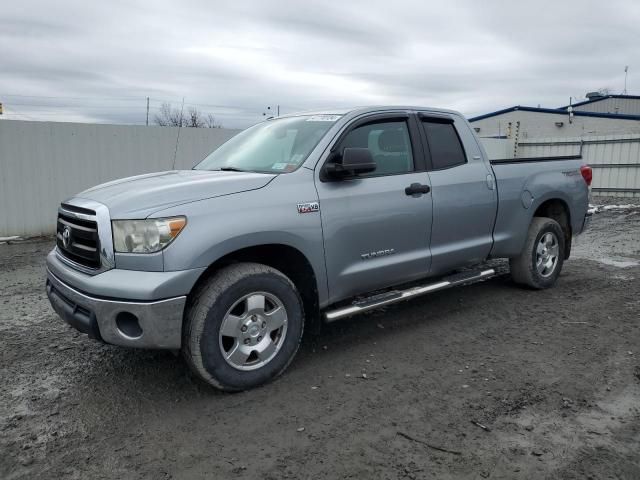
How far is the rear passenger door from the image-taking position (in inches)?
182

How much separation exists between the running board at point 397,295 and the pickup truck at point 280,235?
13mm

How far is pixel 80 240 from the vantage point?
11.5 ft

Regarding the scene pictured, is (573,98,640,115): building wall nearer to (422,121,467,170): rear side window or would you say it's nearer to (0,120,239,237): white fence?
(0,120,239,237): white fence

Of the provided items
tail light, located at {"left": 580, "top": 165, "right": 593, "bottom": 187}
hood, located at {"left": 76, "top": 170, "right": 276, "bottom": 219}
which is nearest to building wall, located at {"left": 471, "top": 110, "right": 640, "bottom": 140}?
tail light, located at {"left": 580, "top": 165, "right": 593, "bottom": 187}

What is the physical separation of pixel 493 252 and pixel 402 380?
2088mm

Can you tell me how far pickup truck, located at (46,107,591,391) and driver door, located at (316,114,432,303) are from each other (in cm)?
1

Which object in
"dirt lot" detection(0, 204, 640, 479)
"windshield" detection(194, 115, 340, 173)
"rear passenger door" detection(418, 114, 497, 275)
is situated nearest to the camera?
Result: "dirt lot" detection(0, 204, 640, 479)

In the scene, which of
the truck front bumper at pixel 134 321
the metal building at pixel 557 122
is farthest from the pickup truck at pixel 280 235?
the metal building at pixel 557 122

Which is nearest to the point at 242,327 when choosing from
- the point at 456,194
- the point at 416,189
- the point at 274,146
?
the point at 274,146

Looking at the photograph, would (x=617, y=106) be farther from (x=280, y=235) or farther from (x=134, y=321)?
(x=134, y=321)

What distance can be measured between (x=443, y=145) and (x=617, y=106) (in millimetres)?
31254

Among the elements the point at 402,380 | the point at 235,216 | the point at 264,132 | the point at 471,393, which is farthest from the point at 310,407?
the point at 264,132

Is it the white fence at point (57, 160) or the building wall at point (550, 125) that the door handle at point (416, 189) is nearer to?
the white fence at point (57, 160)

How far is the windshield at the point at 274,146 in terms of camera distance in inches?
159
